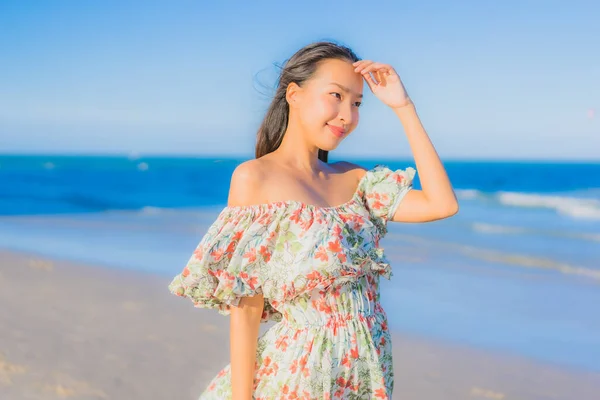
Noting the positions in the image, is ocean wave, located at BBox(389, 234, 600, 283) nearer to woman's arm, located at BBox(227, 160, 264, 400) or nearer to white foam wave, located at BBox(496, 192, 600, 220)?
woman's arm, located at BBox(227, 160, 264, 400)

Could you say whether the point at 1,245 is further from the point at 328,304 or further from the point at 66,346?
the point at 328,304

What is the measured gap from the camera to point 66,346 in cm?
570

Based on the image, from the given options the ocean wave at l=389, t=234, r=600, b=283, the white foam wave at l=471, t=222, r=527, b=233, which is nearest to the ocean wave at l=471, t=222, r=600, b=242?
the white foam wave at l=471, t=222, r=527, b=233

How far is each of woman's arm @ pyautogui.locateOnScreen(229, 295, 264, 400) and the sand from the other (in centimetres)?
274

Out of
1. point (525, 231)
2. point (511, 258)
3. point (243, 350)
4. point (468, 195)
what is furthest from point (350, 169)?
point (468, 195)

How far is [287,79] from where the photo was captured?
98.2 inches

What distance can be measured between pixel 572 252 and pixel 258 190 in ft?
33.0

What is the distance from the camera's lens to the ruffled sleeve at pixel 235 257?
7.21ft

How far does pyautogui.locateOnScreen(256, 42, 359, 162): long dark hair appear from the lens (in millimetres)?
2414

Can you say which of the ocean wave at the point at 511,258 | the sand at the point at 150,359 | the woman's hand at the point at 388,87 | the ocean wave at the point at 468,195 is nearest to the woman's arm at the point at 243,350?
the woman's hand at the point at 388,87

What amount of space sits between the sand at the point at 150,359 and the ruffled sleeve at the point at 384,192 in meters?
2.75

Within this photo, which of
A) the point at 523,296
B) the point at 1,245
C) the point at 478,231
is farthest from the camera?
the point at 478,231

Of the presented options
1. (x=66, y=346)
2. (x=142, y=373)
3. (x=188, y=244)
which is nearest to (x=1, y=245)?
(x=188, y=244)

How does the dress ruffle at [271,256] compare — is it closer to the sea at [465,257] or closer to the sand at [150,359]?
the sand at [150,359]
